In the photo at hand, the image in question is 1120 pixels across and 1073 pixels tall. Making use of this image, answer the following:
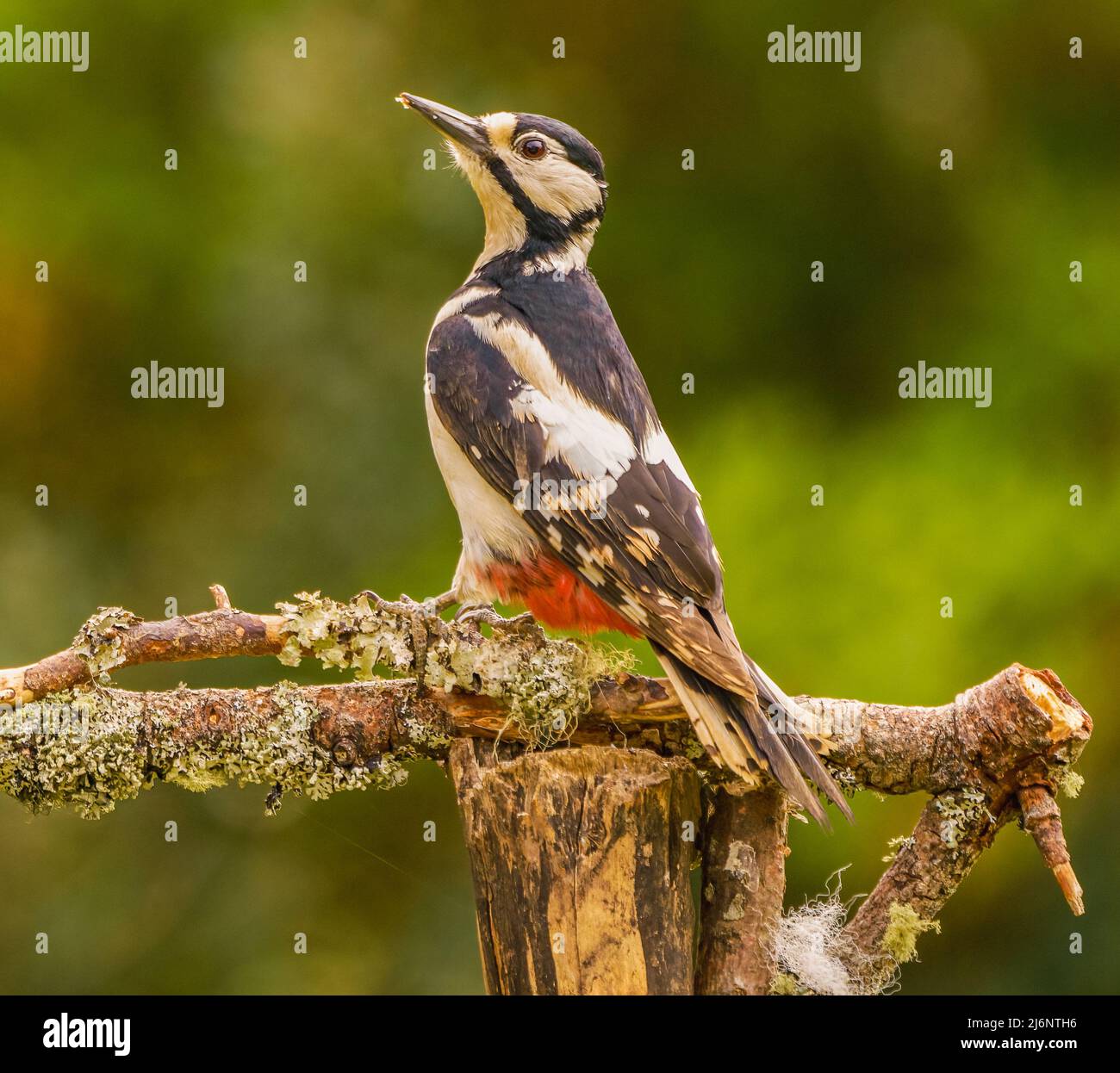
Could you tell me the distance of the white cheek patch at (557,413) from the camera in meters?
3.18

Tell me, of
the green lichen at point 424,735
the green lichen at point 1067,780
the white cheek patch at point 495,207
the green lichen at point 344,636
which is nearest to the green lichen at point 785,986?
the green lichen at point 1067,780

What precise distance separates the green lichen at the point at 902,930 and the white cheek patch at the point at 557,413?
110cm

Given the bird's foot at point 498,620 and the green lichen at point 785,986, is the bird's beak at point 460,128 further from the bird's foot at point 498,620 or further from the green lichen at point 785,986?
the green lichen at point 785,986

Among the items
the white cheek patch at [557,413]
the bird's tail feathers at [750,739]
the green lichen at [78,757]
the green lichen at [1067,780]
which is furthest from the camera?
the white cheek patch at [557,413]

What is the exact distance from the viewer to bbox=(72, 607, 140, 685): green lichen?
2.83 metres

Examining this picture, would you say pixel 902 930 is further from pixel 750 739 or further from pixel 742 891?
pixel 750 739

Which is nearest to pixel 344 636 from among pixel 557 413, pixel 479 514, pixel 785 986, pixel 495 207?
pixel 479 514

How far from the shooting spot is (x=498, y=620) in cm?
328

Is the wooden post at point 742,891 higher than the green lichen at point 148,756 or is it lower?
lower

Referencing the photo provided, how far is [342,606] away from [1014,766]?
144 centimetres

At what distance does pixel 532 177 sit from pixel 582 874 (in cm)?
198

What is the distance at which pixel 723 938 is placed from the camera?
2.81m

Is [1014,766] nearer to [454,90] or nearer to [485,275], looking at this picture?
[485,275]

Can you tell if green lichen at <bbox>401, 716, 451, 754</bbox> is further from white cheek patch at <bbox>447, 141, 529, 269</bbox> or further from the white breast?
white cheek patch at <bbox>447, 141, 529, 269</bbox>
